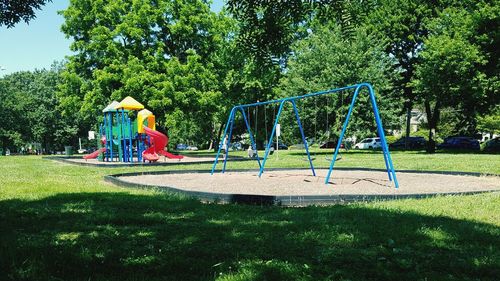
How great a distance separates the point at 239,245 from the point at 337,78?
25378 millimetres

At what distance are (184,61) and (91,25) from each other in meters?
7.22

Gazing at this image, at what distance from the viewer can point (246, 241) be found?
4.58 m

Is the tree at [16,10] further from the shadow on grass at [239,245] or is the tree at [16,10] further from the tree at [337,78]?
the tree at [337,78]

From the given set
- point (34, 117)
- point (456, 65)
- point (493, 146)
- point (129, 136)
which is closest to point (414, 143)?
point (493, 146)

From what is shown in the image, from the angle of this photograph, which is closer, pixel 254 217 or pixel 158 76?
pixel 254 217

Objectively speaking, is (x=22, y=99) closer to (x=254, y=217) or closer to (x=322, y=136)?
(x=322, y=136)

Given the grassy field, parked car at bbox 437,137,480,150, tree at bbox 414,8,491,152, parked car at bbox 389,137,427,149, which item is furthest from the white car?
the grassy field

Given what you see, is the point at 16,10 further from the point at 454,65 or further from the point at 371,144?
the point at 371,144

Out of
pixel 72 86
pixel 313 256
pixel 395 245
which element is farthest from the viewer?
pixel 72 86

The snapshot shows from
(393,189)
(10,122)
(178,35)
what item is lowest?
(393,189)

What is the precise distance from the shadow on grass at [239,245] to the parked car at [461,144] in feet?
129

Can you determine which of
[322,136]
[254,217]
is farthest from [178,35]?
[254,217]

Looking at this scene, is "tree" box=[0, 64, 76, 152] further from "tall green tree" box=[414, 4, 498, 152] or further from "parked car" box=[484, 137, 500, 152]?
"parked car" box=[484, 137, 500, 152]

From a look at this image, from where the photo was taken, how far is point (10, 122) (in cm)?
5219
